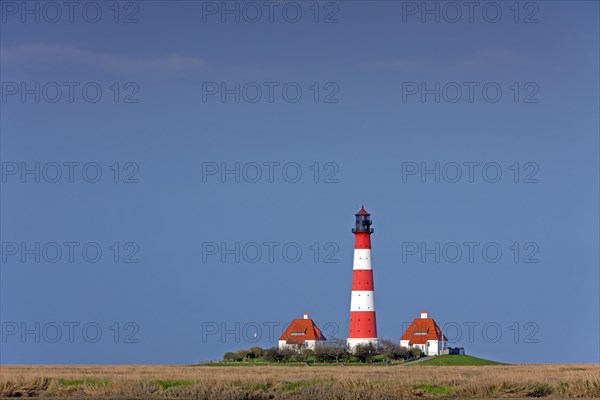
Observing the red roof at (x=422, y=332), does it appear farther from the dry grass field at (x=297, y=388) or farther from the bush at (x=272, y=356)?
the dry grass field at (x=297, y=388)

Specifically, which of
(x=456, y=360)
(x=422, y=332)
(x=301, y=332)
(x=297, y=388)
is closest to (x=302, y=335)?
(x=301, y=332)

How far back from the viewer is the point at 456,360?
92000 millimetres

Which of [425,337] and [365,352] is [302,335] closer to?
[425,337]

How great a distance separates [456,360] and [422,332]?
1338 cm

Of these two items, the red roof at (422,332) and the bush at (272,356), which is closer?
A: the bush at (272,356)

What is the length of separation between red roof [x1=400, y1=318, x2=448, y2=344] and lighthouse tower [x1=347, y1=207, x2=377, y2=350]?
11.2m

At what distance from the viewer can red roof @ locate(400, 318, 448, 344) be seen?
10406cm

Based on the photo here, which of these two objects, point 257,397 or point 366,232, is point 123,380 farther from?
point 366,232

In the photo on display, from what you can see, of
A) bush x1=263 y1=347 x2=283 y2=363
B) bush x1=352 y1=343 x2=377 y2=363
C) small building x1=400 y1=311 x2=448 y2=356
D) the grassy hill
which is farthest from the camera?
small building x1=400 y1=311 x2=448 y2=356

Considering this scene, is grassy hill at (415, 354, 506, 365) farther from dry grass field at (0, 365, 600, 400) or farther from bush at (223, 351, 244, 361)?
dry grass field at (0, 365, 600, 400)

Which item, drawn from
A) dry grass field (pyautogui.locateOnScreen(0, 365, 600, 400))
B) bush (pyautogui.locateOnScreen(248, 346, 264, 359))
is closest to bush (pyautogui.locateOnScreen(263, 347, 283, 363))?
bush (pyautogui.locateOnScreen(248, 346, 264, 359))

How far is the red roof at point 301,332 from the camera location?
347 ft

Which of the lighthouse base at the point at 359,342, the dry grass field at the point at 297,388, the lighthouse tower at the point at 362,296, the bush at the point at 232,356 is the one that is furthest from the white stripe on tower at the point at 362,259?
the dry grass field at the point at 297,388

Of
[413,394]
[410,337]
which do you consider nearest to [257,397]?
[413,394]
